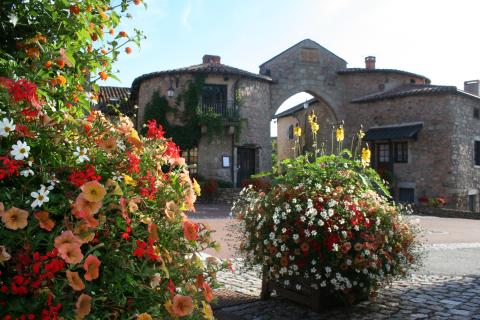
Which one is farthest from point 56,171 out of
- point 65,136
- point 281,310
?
point 281,310

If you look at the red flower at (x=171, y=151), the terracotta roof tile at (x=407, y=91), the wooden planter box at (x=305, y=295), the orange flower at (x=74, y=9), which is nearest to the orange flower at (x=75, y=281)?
the red flower at (x=171, y=151)

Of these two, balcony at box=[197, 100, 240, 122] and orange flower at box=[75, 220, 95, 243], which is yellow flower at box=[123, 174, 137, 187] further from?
balcony at box=[197, 100, 240, 122]

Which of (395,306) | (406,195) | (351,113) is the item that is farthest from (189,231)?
(351,113)

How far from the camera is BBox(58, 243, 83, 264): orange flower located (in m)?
1.44

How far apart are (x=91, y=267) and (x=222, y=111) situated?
2062cm

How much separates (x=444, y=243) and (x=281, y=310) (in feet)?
23.0

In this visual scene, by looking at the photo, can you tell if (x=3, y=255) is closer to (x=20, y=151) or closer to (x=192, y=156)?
(x=20, y=151)

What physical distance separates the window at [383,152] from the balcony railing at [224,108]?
808 cm

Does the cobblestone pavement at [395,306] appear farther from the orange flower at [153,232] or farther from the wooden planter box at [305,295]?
the orange flower at [153,232]

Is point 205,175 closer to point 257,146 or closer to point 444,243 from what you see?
point 257,146

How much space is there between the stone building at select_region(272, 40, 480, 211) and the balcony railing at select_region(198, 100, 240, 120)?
9.79 ft

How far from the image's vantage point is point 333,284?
4.13 m

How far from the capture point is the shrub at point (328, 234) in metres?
4.08

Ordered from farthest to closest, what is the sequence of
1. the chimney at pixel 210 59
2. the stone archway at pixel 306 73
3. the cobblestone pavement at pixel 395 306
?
1. the chimney at pixel 210 59
2. the stone archway at pixel 306 73
3. the cobblestone pavement at pixel 395 306
